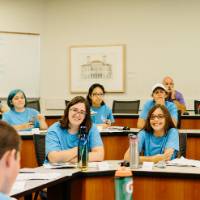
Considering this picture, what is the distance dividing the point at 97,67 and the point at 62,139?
18.7 feet

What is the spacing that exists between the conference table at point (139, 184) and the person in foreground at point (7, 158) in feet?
5.61

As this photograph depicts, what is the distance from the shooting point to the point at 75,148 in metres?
3.74

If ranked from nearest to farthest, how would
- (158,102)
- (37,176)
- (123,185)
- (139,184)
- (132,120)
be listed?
(123,185)
(37,176)
(139,184)
(158,102)
(132,120)

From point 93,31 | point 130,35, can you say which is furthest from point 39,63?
point 130,35

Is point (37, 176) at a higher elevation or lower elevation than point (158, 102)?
lower

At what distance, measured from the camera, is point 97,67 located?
954cm

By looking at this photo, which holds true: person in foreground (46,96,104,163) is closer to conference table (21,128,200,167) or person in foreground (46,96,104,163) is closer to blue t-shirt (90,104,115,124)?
conference table (21,128,200,167)

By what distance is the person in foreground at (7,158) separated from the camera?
1.46 meters

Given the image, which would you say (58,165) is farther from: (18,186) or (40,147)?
(18,186)

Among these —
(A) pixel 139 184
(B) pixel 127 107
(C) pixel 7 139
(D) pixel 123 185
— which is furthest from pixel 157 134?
(B) pixel 127 107

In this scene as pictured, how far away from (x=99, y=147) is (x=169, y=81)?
3987 millimetres

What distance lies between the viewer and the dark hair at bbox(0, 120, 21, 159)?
4.82 feet

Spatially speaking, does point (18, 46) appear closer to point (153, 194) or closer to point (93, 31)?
point (93, 31)

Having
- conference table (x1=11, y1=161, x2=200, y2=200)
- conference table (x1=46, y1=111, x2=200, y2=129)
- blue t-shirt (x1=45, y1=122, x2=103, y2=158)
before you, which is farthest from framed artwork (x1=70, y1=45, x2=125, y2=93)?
conference table (x1=11, y1=161, x2=200, y2=200)
